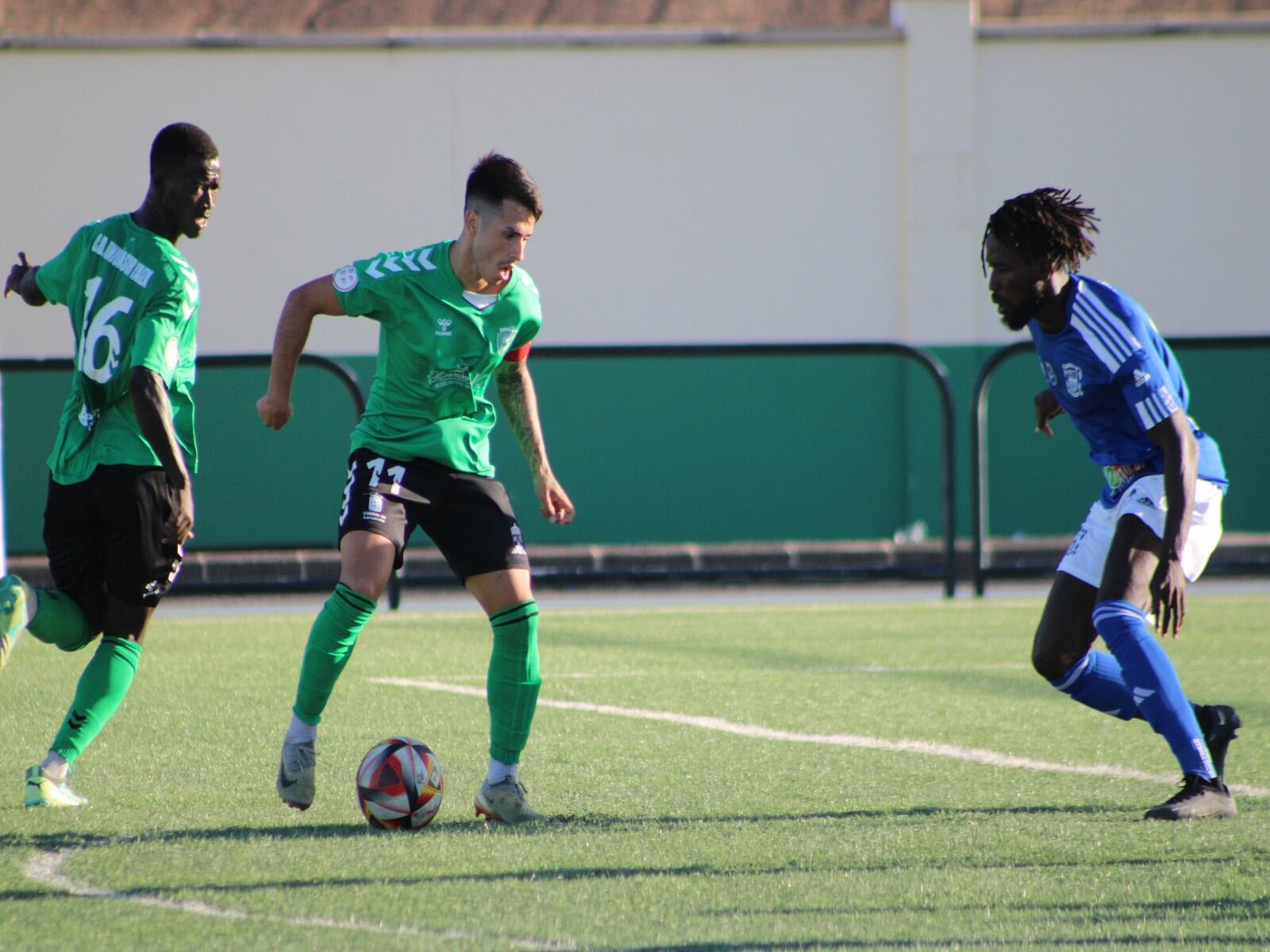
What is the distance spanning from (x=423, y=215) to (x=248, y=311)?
1889 mm

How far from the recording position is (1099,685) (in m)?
5.15

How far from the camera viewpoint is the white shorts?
15.8 ft

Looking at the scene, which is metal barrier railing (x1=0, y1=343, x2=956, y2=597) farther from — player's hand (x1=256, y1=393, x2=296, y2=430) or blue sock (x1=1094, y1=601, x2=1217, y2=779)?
blue sock (x1=1094, y1=601, x2=1217, y2=779)

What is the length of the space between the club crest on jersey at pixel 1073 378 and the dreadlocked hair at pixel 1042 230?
28 centimetres

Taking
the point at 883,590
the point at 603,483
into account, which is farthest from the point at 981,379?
the point at 603,483

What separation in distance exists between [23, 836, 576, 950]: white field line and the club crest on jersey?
2357 mm

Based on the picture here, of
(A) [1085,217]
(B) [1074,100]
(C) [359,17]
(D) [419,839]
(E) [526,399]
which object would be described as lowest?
(D) [419,839]

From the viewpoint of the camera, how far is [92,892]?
3.82m

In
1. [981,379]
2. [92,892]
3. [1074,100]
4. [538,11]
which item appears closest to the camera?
[92,892]

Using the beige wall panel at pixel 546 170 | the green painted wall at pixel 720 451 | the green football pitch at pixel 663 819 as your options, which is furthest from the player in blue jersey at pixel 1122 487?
the beige wall panel at pixel 546 170

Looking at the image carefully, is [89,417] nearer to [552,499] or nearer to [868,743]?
[552,499]

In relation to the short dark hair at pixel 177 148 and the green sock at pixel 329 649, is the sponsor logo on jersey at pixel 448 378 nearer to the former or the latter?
the green sock at pixel 329 649

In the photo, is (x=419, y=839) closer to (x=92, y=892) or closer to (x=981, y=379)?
(x=92, y=892)

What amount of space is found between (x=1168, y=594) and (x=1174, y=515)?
8.9 inches
